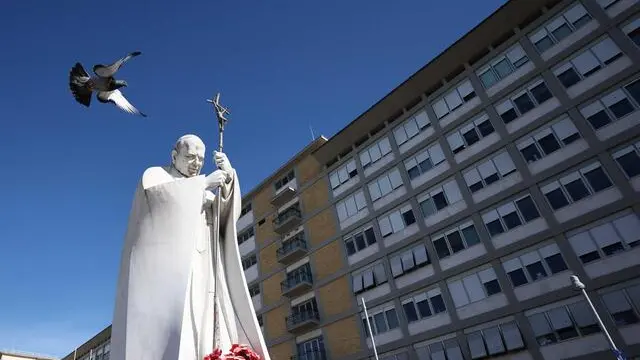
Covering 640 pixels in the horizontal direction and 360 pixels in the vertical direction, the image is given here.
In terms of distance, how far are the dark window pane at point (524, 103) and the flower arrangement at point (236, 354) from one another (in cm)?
2583

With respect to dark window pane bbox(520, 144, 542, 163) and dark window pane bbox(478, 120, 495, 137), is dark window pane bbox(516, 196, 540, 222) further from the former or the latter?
dark window pane bbox(478, 120, 495, 137)

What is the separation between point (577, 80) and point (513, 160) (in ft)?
18.0

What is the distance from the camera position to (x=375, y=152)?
112 ft

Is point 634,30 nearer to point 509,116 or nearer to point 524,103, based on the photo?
point 524,103

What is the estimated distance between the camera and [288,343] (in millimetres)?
34438

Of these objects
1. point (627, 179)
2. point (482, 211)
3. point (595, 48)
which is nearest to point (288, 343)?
point (482, 211)

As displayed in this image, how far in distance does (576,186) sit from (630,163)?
8.44 feet

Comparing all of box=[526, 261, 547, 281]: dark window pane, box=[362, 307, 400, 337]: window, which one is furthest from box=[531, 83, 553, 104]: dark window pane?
box=[362, 307, 400, 337]: window

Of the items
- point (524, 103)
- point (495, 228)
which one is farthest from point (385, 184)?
point (524, 103)

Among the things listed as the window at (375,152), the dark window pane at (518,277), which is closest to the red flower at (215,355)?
the dark window pane at (518,277)

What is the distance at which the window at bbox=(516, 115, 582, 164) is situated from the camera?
80.3 feet

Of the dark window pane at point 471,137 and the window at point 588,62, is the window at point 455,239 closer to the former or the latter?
the dark window pane at point 471,137

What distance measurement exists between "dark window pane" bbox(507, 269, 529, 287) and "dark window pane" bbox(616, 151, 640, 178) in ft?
23.1

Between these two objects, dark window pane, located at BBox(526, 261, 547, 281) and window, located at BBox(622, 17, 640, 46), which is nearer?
dark window pane, located at BBox(526, 261, 547, 281)
